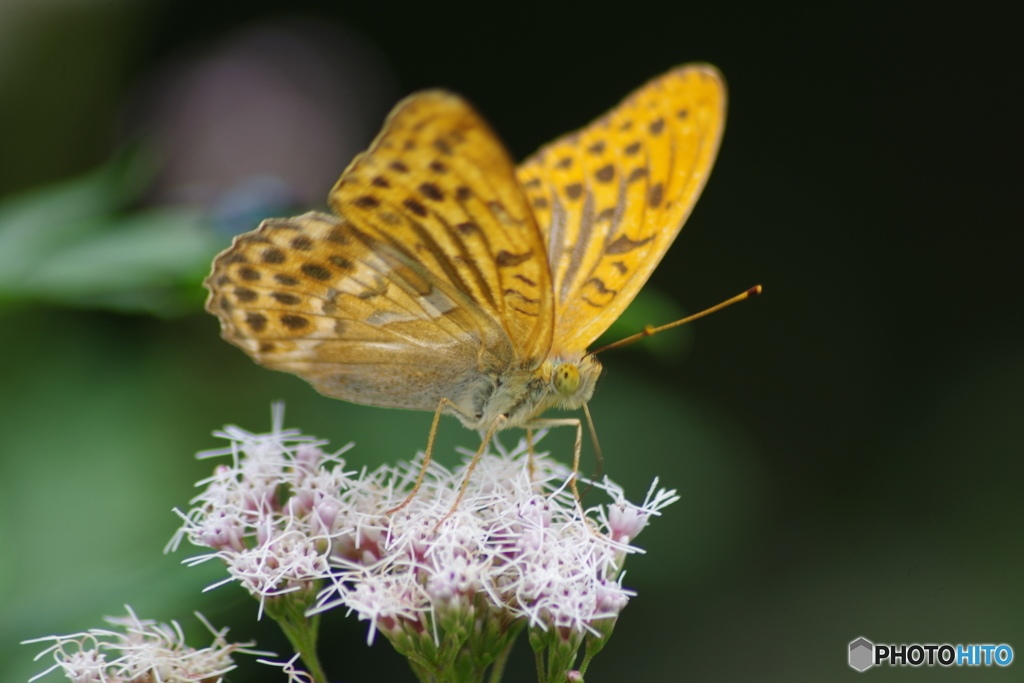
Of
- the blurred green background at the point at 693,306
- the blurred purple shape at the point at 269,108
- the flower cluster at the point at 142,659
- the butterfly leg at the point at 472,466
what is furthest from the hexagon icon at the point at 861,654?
the blurred purple shape at the point at 269,108

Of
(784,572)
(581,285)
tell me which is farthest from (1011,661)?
(581,285)

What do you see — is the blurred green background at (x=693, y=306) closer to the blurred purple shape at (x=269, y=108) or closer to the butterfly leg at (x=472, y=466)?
the blurred purple shape at (x=269, y=108)

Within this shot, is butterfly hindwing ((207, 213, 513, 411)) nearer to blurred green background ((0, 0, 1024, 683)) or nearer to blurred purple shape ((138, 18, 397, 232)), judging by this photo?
blurred green background ((0, 0, 1024, 683))

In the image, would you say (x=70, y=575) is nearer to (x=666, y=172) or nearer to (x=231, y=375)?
(x=231, y=375)

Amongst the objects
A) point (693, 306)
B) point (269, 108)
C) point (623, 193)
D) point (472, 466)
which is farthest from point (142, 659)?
point (269, 108)

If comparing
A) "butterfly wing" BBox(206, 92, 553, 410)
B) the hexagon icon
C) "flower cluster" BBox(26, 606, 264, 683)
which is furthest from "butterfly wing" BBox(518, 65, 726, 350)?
the hexagon icon

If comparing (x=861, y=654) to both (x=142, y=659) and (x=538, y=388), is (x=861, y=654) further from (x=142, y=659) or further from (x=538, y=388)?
(x=142, y=659)
